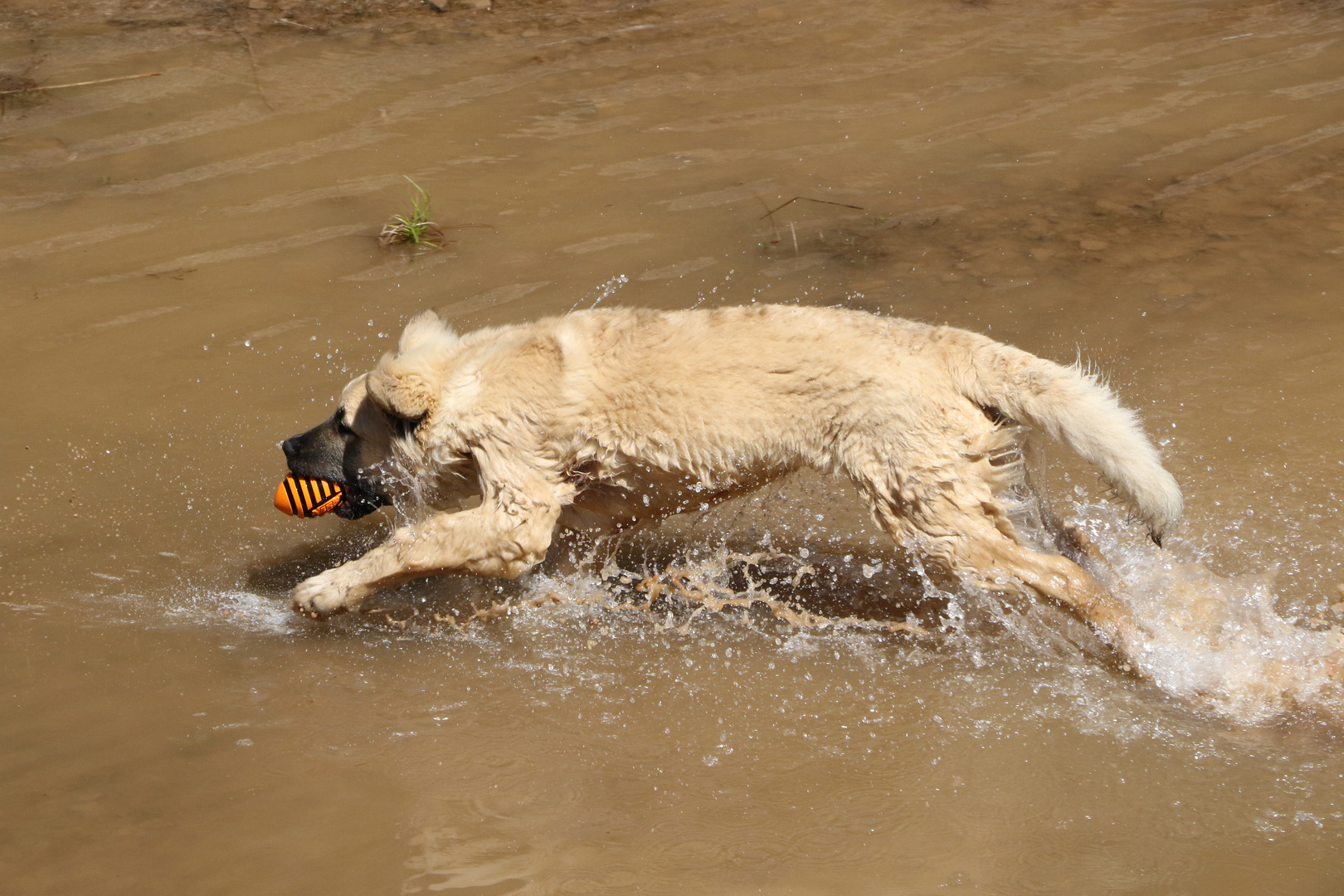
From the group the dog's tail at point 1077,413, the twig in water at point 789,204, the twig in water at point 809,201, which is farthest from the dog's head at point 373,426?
the twig in water at point 809,201

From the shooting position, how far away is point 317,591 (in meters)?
4.43

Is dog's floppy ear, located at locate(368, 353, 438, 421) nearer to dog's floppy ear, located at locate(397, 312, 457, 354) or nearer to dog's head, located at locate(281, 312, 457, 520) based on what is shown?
dog's head, located at locate(281, 312, 457, 520)

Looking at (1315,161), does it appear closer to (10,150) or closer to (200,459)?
Answer: (200,459)

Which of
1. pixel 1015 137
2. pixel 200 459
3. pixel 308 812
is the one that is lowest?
pixel 308 812

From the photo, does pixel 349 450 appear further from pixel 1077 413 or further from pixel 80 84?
pixel 80 84

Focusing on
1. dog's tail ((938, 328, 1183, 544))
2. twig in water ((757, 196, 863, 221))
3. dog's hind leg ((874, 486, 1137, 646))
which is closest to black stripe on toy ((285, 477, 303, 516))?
dog's hind leg ((874, 486, 1137, 646))

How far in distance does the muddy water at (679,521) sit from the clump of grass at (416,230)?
12cm

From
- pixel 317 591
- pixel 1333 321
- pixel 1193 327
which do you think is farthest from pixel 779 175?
pixel 317 591

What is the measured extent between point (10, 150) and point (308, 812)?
6324 millimetres

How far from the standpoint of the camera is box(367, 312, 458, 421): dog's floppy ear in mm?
4242

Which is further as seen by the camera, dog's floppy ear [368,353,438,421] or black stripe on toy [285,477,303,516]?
black stripe on toy [285,477,303,516]

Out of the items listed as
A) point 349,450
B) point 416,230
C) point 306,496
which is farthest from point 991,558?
point 416,230

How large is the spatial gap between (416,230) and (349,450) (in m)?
2.80

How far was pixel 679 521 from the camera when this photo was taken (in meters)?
5.57
